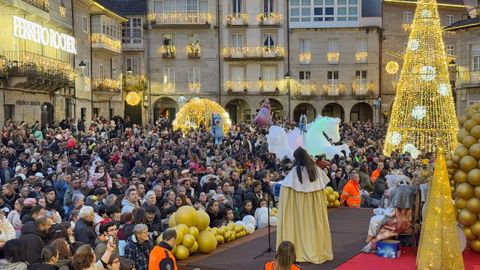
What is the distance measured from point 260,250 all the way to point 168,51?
3521cm

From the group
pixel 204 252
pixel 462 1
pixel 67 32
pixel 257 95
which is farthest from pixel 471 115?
pixel 462 1

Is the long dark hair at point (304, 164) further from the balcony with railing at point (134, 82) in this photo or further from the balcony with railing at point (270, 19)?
the balcony with railing at point (270, 19)

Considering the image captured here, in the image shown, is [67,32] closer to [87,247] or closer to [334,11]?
[334,11]

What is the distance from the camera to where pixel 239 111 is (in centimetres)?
4709

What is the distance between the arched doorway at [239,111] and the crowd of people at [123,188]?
64.8 ft

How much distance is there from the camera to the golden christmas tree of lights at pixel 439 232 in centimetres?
839

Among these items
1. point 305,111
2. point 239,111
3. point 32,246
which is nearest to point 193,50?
point 239,111

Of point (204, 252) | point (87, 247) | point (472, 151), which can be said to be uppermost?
point (472, 151)

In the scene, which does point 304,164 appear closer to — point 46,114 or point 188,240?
point 188,240

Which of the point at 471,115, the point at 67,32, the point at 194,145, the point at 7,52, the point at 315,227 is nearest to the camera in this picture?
Result: the point at 315,227

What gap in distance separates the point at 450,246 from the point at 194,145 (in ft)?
47.0

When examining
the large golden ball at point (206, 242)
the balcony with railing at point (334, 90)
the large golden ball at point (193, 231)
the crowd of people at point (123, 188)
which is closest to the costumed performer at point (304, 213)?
the large golden ball at point (206, 242)

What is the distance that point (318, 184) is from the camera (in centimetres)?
932

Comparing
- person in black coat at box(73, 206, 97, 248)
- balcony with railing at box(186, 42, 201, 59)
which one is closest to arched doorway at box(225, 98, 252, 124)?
balcony with railing at box(186, 42, 201, 59)
